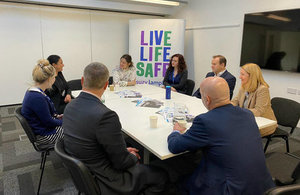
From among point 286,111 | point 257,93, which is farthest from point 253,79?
point 286,111

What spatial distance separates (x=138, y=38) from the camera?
5.41 meters

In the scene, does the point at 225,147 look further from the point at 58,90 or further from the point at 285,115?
the point at 58,90

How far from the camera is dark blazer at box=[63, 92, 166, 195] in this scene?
126 centimetres

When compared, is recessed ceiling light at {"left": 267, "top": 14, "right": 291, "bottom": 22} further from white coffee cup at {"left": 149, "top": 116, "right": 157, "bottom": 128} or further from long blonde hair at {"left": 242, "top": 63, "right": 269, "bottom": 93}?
white coffee cup at {"left": 149, "top": 116, "right": 157, "bottom": 128}

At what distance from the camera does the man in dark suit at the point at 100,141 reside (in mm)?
1259

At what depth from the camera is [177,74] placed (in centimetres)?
407

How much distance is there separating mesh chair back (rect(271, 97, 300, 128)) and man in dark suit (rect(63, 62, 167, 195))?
6.17ft

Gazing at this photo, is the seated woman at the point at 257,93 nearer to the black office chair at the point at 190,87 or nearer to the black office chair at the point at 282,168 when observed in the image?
the black office chair at the point at 282,168

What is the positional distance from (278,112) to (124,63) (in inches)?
102

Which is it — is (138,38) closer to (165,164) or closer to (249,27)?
(249,27)

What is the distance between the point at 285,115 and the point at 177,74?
197 cm

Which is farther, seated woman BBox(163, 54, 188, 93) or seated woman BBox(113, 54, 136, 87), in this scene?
seated woman BBox(113, 54, 136, 87)

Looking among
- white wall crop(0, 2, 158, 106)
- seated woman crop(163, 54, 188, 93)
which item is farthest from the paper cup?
white wall crop(0, 2, 158, 106)

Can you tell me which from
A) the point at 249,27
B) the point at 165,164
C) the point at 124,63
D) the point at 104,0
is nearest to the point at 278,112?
the point at 165,164
